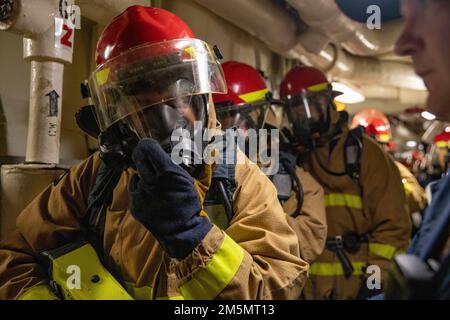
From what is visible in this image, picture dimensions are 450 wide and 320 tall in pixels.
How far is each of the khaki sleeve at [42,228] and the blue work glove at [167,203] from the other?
48 cm

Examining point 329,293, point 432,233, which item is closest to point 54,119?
point 432,233

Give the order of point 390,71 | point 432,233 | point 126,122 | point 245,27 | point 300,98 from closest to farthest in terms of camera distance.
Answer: point 432,233 → point 126,122 → point 300,98 → point 245,27 → point 390,71

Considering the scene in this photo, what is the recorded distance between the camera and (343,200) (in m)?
2.29

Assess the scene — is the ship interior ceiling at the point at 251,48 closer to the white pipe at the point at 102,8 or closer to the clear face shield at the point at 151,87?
the white pipe at the point at 102,8

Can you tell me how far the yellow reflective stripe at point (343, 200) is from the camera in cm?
228

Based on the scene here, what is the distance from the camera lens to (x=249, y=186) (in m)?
1.25

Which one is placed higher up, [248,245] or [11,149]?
[11,149]

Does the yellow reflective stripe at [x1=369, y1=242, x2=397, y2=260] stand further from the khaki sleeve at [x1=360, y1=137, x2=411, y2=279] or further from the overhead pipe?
the overhead pipe

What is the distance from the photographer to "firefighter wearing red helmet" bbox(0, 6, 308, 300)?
974 millimetres

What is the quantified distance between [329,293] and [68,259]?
1574 millimetres

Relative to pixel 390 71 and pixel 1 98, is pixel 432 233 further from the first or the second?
pixel 390 71

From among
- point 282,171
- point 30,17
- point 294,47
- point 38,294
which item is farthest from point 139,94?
point 294,47

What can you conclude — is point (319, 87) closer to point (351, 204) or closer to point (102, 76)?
point (351, 204)

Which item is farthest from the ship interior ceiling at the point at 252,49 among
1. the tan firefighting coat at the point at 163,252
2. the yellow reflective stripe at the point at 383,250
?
the yellow reflective stripe at the point at 383,250
